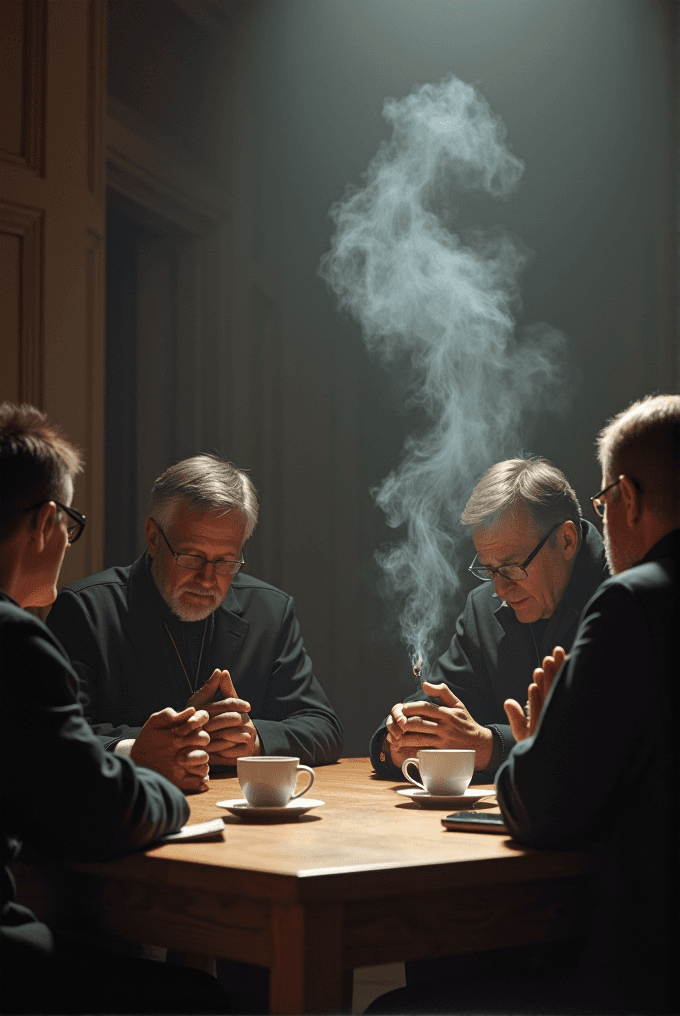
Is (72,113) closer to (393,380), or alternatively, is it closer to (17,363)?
(17,363)

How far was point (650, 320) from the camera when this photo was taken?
4559mm

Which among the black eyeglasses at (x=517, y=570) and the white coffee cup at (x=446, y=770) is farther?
the black eyeglasses at (x=517, y=570)

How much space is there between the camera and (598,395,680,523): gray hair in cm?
158

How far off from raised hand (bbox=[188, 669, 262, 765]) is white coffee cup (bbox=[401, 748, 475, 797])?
515 millimetres

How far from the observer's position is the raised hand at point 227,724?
7.46ft

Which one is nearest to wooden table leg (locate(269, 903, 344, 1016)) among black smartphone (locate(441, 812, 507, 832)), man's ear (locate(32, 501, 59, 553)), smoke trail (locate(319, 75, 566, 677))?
black smartphone (locate(441, 812, 507, 832))

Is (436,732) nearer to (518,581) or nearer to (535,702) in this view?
(535,702)

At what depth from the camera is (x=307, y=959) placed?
50.2 inches

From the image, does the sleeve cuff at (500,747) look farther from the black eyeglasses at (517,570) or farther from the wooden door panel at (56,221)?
the wooden door panel at (56,221)

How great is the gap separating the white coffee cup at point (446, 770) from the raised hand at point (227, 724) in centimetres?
51

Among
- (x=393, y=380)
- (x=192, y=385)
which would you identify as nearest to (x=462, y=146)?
(x=393, y=380)

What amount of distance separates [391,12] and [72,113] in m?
2.32

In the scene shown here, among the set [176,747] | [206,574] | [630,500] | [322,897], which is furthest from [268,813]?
[206,574]

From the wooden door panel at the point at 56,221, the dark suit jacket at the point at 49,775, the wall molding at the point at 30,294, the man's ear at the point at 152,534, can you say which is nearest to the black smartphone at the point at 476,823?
the dark suit jacket at the point at 49,775
